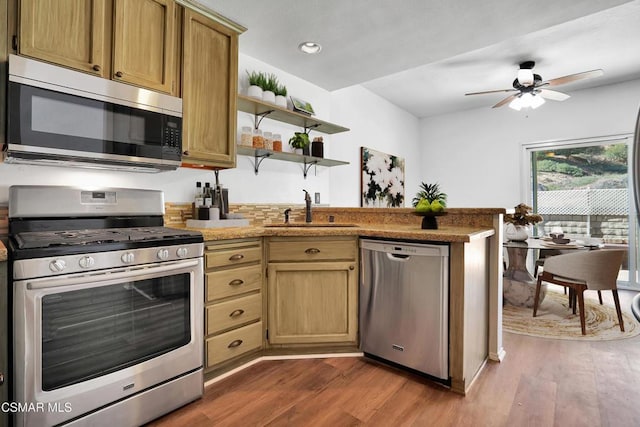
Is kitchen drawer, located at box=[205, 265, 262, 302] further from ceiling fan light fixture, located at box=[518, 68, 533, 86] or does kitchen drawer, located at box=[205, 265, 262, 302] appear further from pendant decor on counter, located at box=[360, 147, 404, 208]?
ceiling fan light fixture, located at box=[518, 68, 533, 86]

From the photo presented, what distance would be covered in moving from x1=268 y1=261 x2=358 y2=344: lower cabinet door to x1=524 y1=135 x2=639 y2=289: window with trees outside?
11.1 ft

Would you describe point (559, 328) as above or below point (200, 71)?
below

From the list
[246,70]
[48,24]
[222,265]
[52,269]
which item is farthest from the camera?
[246,70]

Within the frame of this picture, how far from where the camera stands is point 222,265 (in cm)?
201

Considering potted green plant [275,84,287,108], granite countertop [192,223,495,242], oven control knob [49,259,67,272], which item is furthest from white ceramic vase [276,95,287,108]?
oven control knob [49,259,67,272]

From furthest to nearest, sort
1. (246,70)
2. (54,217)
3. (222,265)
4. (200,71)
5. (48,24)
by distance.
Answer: (246,70)
(200,71)
(222,265)
(54,217)
(48,24)

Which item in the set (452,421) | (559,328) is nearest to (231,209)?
(452,421)

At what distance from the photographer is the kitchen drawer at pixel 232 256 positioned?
1945 mm

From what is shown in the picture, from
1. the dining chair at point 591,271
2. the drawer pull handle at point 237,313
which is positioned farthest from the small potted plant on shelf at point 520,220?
the drawer pull handle at point 237,313

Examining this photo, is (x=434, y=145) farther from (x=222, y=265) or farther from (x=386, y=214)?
(x=222, y=265)

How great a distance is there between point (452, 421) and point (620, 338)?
6.60 feet

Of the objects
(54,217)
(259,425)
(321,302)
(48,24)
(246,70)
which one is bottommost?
(259,425)

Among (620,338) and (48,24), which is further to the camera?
(620,338)

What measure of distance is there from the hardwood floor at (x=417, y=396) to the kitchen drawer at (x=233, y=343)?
141 mm
